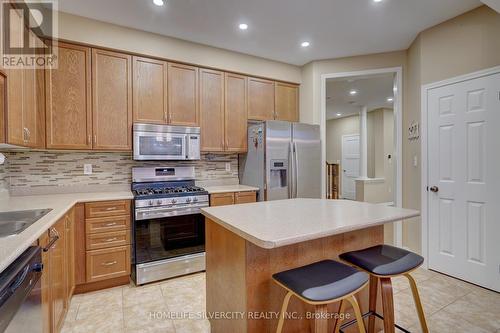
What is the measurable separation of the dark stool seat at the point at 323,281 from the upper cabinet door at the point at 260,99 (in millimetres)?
2673

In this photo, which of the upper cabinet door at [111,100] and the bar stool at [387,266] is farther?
the upper cabinet door at [111,100]

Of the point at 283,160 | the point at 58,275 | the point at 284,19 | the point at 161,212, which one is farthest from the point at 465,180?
the point at 58,275

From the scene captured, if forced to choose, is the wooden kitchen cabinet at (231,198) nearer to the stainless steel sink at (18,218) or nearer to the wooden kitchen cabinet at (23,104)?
the stainless steel sink at (18,218)

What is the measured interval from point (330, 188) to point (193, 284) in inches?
244

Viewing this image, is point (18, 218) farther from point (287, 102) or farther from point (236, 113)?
point (287, 102)

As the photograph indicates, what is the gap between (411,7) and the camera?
2.53 m

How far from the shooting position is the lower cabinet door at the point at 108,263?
2475 millimetres

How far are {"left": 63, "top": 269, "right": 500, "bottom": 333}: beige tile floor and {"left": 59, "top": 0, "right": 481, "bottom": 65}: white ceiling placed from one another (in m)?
2.74

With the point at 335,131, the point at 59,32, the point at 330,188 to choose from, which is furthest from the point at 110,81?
the point at 335,131

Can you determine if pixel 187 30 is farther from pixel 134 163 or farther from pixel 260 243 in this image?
pixel 260 243

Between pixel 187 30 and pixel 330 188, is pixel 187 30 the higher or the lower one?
the higher one

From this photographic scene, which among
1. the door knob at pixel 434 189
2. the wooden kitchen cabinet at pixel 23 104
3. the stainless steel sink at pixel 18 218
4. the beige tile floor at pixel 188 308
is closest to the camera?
the stainless steel sink at pixel 18 218

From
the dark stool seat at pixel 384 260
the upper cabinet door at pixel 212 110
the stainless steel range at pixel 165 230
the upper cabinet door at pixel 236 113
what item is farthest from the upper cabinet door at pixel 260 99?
the dark stool seat at pixel 384 260

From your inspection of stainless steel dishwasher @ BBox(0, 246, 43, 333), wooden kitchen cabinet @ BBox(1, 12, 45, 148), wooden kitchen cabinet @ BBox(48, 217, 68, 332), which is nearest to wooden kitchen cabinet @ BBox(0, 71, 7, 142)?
wooden kitchen cabinet @ BBox(1, 12, 45, 148)
